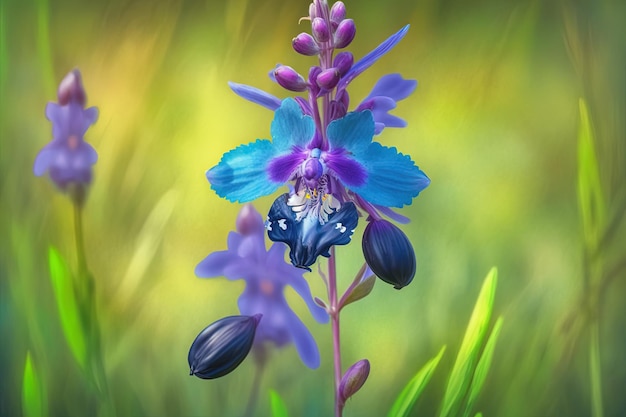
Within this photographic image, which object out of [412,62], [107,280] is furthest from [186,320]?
[412,62]

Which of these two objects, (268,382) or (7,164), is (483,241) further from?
(7,164)

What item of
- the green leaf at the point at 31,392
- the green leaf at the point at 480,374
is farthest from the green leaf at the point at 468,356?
the green leaf at the point at 31,392

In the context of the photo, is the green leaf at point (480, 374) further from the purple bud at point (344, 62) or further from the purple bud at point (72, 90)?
the purple bud at point (72, 90)

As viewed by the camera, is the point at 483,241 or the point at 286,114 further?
the point at 483,241

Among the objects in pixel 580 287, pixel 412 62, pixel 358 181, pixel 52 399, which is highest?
pixel 412 62

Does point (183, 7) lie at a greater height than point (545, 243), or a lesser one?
greater

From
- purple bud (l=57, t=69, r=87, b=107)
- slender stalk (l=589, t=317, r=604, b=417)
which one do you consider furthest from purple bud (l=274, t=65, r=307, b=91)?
slender stalk (l=589, t=317, r=604, b=417)
